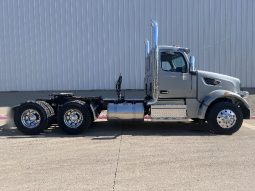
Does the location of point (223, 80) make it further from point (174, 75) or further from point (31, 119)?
point (31, 119)

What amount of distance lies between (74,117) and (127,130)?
4.96ft

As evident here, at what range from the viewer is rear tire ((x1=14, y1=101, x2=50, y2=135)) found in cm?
1071

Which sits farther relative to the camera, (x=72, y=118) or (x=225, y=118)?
(x=72, y=118)

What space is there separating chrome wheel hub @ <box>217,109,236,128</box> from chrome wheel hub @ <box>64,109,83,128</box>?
348 centimetres

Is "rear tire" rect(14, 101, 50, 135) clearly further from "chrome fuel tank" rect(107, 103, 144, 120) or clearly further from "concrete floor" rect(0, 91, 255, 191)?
"chrome fuel tank" rect(107, 103, 144, 120)

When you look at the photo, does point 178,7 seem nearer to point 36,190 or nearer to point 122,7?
point 122,7

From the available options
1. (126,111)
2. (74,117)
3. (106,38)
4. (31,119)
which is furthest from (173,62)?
(106,38)

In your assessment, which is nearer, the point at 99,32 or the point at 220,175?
the point at 220,175

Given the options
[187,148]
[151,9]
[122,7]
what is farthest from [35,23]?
[187,148]

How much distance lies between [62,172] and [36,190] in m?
0.97

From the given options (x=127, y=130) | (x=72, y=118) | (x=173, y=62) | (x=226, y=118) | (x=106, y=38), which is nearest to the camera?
(x=226, y=118)

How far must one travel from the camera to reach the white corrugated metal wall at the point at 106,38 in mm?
18719

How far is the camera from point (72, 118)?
10.8 meters

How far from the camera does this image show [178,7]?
18719 millimetres
